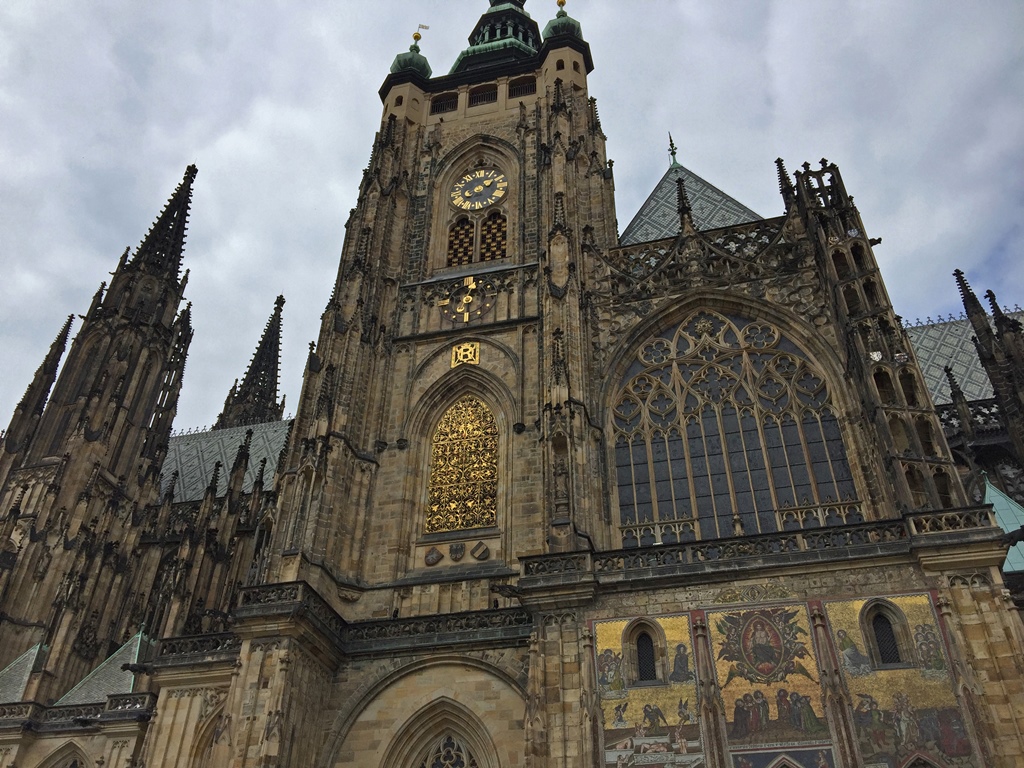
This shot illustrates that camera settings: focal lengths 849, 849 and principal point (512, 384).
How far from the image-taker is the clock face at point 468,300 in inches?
862

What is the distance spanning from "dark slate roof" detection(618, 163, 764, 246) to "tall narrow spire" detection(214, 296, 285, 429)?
2572 cm

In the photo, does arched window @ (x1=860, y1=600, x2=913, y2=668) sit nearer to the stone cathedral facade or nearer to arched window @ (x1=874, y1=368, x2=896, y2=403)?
the stone cathedral facade

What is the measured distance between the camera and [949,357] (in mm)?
26078

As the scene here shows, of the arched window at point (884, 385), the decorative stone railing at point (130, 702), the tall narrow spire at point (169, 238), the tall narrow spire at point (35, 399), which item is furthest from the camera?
the tall narrow spire at point (169, 238)

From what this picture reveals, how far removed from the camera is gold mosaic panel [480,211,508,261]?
78.0 feet

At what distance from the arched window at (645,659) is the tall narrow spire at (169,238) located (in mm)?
31706

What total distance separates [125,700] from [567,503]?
40.6 feet

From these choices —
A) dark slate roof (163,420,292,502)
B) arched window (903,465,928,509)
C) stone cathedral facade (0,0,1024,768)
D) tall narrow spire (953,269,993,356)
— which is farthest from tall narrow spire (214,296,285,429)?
arched window (903,465,928,509)

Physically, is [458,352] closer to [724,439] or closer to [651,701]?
[724,439]

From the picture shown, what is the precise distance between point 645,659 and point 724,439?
5.99 m

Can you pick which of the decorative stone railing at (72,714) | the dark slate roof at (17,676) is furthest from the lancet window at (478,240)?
the dark slate roof at (17,676)

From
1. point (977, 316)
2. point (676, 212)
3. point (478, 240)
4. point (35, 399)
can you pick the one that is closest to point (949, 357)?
point (977, 316)

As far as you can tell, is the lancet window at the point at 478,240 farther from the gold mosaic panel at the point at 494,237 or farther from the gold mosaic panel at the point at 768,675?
the gold mosaic panel at the point at 768,675

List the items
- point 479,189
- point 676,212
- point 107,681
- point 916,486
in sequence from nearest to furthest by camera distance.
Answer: point 916,486
point 107,681
point 676,212
point 479,189
